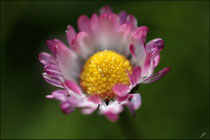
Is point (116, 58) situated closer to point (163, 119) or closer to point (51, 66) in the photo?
point (51, 66)

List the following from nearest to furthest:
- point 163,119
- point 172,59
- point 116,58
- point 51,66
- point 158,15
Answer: point 51,66, point 116,58, point 163,119, point 172,59, point 158,15

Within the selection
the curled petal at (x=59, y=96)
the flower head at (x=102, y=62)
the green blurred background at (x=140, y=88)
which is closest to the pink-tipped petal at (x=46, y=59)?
the flower head at (x=102, y=62)

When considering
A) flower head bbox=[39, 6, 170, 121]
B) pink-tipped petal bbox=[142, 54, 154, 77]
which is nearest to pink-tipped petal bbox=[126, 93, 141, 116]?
flower head bbox=[39, 6, 170, 121]

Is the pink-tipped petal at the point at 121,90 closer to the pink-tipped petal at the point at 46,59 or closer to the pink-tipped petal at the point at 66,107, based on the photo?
the pink-tipped petal at the point at 66,107

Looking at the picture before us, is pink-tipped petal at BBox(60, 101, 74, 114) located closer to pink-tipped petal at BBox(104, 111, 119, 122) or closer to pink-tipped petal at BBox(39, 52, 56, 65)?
pink-tipped petal at BBox(104, 111, 119, 122)

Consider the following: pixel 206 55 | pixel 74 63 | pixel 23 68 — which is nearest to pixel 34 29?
pixel 23 68

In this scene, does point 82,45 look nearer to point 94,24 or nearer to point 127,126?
point 94,24
